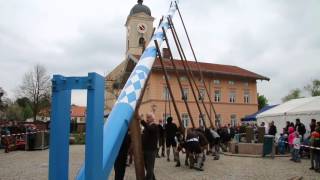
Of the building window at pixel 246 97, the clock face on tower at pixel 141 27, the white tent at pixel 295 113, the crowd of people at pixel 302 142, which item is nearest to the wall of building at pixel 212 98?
the building window at pixel 246 97

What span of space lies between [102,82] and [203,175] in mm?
8330

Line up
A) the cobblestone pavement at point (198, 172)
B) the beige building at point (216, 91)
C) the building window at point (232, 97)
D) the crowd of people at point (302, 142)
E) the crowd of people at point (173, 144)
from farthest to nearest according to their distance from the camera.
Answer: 1. the building window at point (232, 97)
2. the beige building at point (216, 91)
3. the crowd of people at point (302, 142)
4. the cobblestone pavement at point (198, 172)
5. the crowd of people at point (173, 144)

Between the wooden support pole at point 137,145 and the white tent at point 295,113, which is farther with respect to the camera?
the white tent at point 295,113

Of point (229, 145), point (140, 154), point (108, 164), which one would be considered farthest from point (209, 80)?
point (108, 164)

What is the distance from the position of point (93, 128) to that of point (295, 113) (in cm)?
2042

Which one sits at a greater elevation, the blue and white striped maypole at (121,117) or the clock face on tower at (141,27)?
the clock face on tower at (141,27)

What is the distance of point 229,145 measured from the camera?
19.9 m

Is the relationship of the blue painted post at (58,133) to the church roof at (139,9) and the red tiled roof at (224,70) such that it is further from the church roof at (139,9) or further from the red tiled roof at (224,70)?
the church roof at (139,9)

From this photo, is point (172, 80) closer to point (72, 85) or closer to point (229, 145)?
point (229, 145)

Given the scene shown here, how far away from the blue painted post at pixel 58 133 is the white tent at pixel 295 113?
18.7 m

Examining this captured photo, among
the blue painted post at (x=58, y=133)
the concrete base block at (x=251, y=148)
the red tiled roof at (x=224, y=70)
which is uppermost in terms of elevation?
the red tiled roof at (x=224, y=70)

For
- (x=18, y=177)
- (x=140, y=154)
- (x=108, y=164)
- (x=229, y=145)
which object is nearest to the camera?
(x=108, y=164)

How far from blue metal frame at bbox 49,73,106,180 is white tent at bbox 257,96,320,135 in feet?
61.3

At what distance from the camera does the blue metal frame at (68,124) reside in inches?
102
